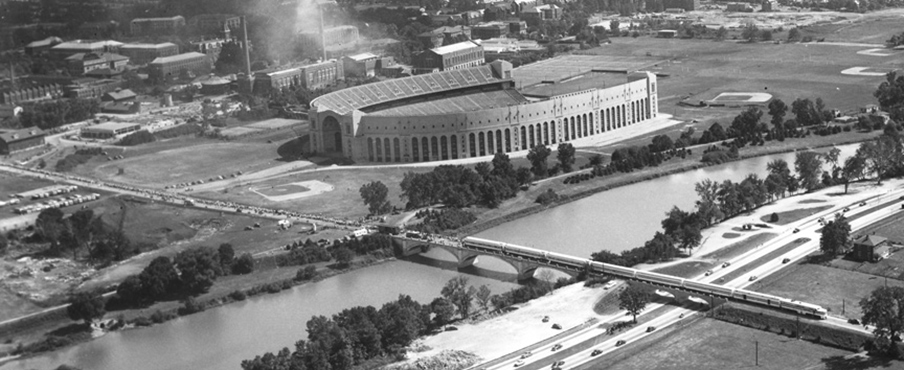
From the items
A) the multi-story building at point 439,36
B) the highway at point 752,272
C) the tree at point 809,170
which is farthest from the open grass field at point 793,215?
the multi-story building at point 439,36

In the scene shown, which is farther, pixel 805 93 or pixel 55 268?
pixel 805 93

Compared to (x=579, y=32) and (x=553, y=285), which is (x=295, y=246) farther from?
(x=579, y=32)

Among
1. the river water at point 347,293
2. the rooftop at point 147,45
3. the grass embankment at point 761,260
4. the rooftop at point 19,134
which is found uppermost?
the rooftop at point 147,45

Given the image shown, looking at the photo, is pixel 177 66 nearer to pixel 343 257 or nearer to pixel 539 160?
pixel 539 160

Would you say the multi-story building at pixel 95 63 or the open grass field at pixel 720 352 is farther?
the multi-story building at pixel 95 63

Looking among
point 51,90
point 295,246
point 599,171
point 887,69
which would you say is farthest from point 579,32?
point 295,246

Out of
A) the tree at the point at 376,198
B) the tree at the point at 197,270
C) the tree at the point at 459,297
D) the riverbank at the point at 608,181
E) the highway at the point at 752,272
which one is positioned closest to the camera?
the highway at the point at 752,272

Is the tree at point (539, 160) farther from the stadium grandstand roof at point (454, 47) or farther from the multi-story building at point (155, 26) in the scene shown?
the multi-story building at point (155, 26)
